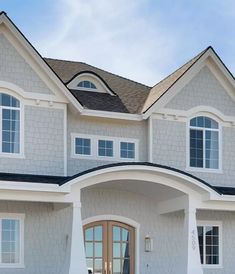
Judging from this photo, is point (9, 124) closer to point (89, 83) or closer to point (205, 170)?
point (89, 83)

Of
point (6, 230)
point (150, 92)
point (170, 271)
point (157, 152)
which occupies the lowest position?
point (170, 271)

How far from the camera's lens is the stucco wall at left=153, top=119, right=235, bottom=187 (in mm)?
18359

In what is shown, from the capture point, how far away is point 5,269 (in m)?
16.2

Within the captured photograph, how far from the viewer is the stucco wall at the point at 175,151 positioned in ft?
60.2

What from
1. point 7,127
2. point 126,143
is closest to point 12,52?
point 7,127

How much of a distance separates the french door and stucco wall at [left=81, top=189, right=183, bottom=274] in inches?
12.6

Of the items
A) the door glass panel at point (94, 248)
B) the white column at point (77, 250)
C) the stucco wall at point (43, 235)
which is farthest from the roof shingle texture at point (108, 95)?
the white column at point (77, 250)

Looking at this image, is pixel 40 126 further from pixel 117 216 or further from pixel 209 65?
pixel 209 65

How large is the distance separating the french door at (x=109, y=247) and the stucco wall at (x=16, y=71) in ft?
13.8

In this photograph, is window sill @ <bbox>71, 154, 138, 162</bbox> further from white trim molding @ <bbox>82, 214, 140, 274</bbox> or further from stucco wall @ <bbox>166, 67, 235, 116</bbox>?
stucco wall @ <bbox>166, 67, 235, 116</bbox>

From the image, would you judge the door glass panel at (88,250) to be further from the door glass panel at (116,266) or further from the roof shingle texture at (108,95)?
the roof shingle texture at (108,95)

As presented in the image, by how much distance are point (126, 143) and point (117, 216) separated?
2.13 m

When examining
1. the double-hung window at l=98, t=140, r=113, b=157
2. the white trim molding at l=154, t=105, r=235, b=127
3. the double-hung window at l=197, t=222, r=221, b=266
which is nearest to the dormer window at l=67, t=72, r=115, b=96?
the white trim molding at l=154, t=105, r=235, b=127

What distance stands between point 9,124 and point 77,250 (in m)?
3.98
